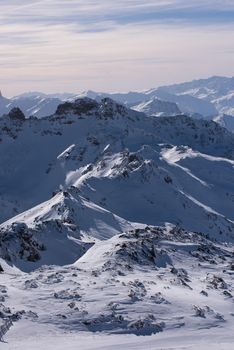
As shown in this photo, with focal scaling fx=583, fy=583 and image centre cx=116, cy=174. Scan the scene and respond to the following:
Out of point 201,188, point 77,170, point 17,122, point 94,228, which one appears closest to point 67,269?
point 94,228

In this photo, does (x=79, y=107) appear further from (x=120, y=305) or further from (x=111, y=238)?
(x=120, y=305)

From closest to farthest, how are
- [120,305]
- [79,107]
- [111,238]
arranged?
1. [120,305]
2. [111,238]
3. [79,107]

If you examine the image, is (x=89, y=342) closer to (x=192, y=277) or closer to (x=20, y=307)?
(x=20, y=307)

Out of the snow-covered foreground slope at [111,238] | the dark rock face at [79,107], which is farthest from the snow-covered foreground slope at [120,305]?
the dark rock face at [79,107]

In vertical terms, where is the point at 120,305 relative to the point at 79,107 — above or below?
above

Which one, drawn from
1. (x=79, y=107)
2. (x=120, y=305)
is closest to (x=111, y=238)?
(x=120, y=305)

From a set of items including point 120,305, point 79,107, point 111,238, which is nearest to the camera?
point 120,305

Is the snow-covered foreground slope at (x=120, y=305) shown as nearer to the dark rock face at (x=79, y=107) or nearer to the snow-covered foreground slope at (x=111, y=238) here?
the snow-covered foreground slope at (x=111, y=238)
